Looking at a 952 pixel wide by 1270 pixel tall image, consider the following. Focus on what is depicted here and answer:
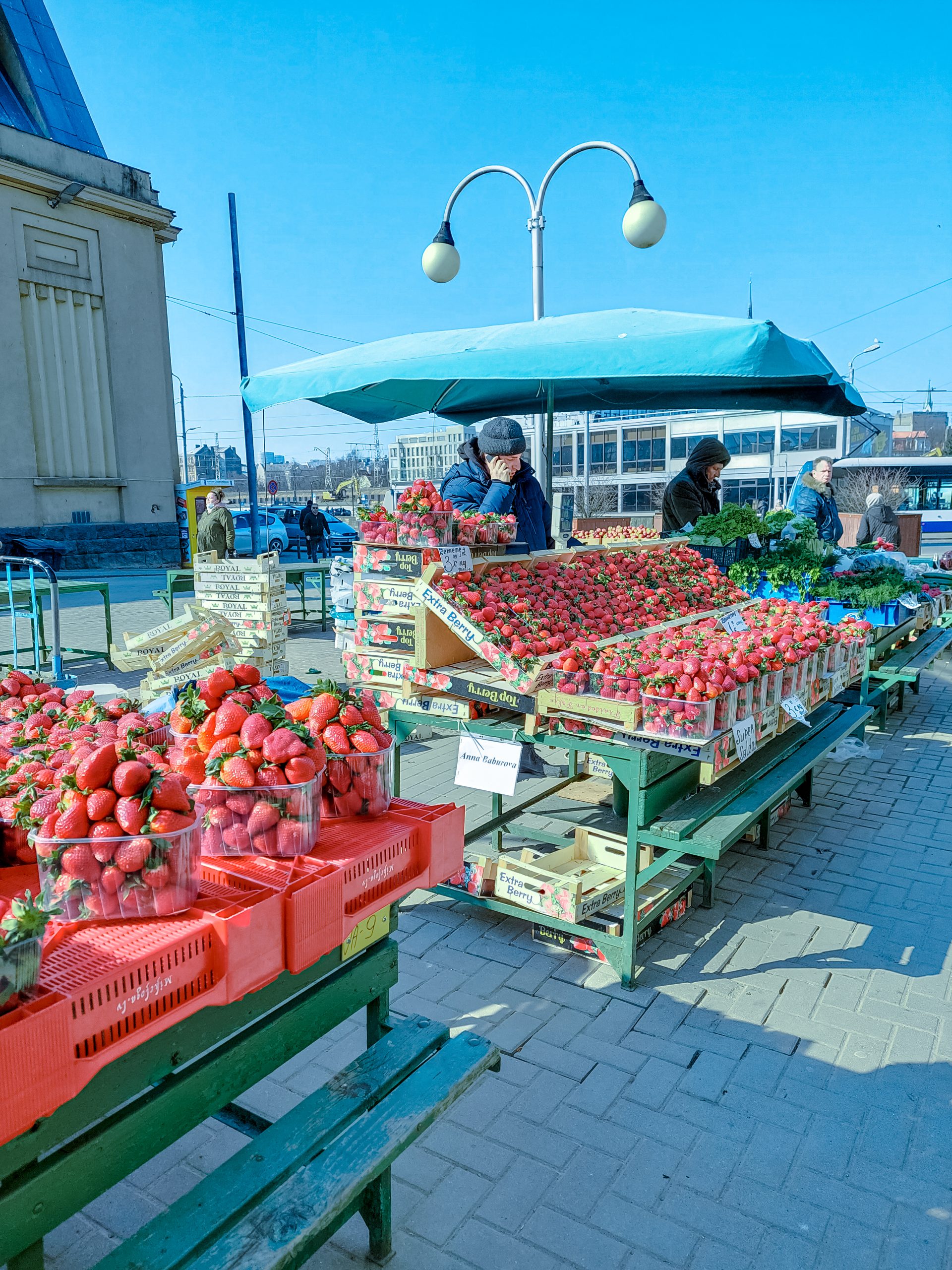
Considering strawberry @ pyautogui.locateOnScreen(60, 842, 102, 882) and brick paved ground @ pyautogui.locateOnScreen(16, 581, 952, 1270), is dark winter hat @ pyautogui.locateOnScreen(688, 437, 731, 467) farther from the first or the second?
strawberry @ pyautogui.locateOnScreen(60, 842, 102, 882)

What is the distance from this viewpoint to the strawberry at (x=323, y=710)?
88.8 inches

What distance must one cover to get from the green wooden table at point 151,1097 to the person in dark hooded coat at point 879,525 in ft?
30.8

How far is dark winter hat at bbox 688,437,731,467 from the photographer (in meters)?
6.99

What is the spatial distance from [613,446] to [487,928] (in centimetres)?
5954

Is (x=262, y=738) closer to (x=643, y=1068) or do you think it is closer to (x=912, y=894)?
(x=643, y=1068)

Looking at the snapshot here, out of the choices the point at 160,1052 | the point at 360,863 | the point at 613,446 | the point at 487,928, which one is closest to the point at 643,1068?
the point at 487,928

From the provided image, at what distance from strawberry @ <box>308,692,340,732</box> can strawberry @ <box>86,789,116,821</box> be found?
0.68 metres

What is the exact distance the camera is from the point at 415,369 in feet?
14.1

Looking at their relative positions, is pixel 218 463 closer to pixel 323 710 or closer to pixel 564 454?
pixel 564 454

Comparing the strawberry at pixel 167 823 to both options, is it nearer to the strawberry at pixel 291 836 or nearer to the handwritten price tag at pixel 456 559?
the strawberry at pixel 291 836

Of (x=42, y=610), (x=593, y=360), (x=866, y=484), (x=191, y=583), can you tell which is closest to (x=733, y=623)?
(x=593, y=360)

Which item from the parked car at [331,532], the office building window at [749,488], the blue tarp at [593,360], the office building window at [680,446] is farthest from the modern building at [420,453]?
the blue tarp at [593,360]

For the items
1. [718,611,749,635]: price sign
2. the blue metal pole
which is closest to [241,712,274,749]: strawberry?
[718,611,749,635]: price sign

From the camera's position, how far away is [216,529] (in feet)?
38.3
